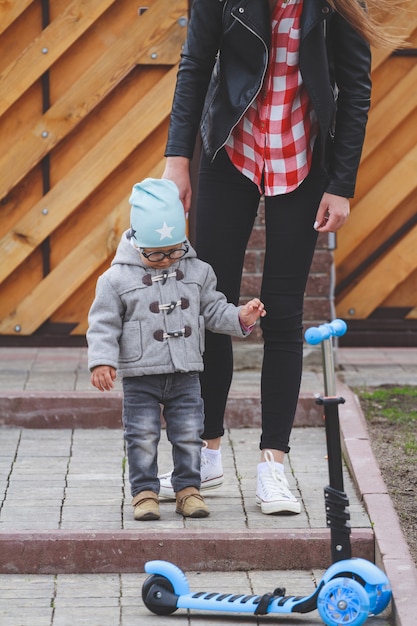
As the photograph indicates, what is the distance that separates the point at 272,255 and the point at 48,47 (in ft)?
9.77

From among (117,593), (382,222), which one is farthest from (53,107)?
(117,593)

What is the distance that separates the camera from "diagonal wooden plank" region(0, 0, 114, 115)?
6.73 metres

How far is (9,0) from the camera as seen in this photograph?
674 centimetres

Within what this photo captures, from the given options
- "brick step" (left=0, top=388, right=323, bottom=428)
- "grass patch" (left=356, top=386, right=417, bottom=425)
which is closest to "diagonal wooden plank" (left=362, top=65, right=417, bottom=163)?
"grass patch" (left=356, top=386, right=417, bottom=425)

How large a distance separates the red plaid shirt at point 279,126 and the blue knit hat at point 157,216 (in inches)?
12.2

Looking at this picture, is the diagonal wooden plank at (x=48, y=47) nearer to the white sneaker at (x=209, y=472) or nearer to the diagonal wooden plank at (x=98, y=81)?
the diagonal wooden plank at (x=98, y=81)

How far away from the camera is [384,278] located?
7227mm

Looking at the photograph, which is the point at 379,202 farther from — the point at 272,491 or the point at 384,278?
the point at 272,491

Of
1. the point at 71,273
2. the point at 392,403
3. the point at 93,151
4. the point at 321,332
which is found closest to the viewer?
the point at 321,332

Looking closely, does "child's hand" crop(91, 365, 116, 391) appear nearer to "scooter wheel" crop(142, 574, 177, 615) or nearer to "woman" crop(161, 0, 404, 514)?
"woman" crop(161, 0, 404, 514)

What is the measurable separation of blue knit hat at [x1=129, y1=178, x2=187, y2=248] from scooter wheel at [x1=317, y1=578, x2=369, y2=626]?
1338 mm

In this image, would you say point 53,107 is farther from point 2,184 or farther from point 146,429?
point 146,429

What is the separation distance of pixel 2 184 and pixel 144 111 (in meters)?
0.92

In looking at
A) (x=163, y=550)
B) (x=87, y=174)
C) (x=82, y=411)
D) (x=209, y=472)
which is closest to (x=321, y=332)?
(x=163, y=550)
